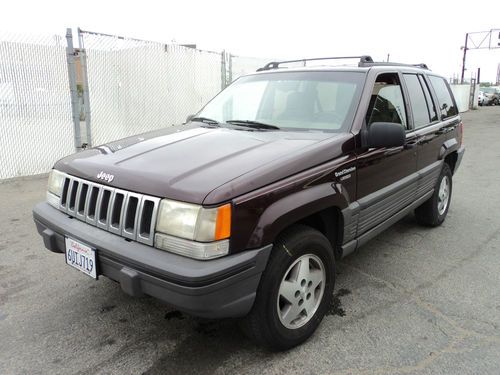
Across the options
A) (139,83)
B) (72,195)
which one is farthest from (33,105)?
(72,195)

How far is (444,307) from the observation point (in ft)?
10.5

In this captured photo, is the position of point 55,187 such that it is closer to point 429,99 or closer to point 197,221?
point 197,221

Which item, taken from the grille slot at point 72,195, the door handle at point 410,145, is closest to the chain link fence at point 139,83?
the grille slot at point 72,195

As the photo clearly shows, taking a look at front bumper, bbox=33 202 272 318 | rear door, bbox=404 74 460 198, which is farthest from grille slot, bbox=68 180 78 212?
rear door, bbox=404 74 460 198

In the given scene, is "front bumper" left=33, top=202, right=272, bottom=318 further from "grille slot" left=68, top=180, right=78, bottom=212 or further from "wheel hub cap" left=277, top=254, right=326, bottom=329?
"grille slot" left=68, top=180, right=78, bottom=212

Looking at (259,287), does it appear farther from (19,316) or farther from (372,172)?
(19,316)

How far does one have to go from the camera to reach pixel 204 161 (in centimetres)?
255

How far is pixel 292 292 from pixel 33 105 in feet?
20.9

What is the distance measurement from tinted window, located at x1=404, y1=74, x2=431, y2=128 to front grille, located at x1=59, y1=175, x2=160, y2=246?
9.41 ft

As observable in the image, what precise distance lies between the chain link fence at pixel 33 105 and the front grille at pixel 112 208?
16.4 feet

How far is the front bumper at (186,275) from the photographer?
2113 millimetres

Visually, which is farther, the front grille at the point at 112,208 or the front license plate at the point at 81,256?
the front license plate at the point at 81,256

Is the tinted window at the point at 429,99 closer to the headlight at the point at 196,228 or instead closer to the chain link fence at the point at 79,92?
the headlight at the point at 196,228

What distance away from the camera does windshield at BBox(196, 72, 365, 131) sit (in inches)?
129
